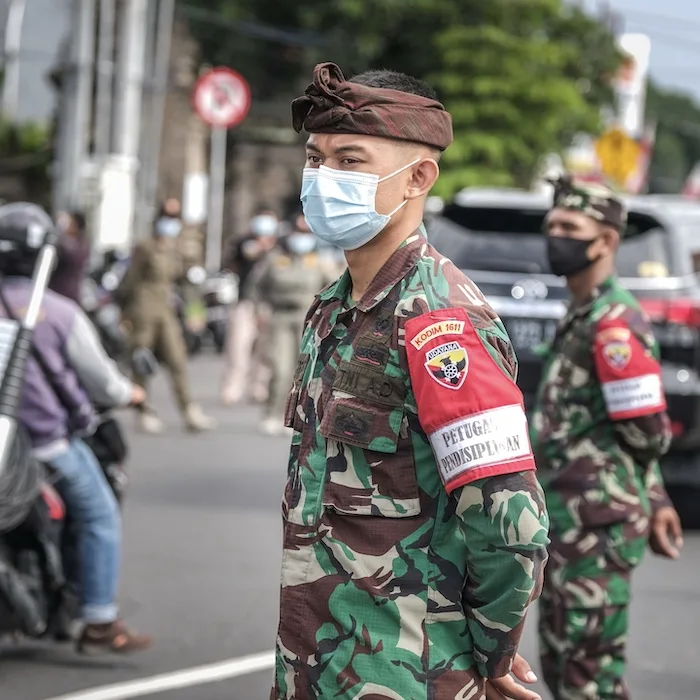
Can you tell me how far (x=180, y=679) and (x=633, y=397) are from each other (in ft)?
7.73

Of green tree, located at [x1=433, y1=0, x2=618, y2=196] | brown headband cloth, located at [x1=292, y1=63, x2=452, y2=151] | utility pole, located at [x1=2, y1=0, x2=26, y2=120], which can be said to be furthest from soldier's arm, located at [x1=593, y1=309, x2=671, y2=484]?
green tree, located at [x1=433, y1=0, x2=618, y2=196]

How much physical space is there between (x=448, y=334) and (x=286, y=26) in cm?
4647

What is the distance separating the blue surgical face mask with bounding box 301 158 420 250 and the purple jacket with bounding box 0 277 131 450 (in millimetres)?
3126

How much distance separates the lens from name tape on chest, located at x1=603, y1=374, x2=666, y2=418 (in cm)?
487

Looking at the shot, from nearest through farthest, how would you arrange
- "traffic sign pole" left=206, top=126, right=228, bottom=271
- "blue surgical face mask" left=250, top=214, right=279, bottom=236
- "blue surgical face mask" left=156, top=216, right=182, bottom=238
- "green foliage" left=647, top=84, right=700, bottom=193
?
"blue surgical face mask" left=156, top=216, right=182, bottom=238, "blue surgical face mask" left=250, top=214, right=279, bottom=236, "traffic sign pole" left=206, top=126, right=228, bottom=271, "green foliage" left=647, top=84, right=700, bottom=193

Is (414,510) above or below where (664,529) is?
above

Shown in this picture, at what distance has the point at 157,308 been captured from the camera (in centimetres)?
1449

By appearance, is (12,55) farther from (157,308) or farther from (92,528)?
(92,528)

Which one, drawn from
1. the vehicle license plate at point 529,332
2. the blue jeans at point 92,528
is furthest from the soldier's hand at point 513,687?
the vehicle license plate at point 529,332

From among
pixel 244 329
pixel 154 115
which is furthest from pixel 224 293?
pixel 154 115

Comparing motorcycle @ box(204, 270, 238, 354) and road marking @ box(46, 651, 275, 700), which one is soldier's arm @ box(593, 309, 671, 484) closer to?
road marking @ box(46, 651, 275, 700)

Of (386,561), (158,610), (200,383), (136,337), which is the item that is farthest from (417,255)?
(200,383)

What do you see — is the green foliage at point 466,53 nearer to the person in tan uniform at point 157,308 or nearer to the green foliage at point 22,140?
the green foliage at point 22,140

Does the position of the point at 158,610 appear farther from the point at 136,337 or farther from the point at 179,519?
the point at 136,337
